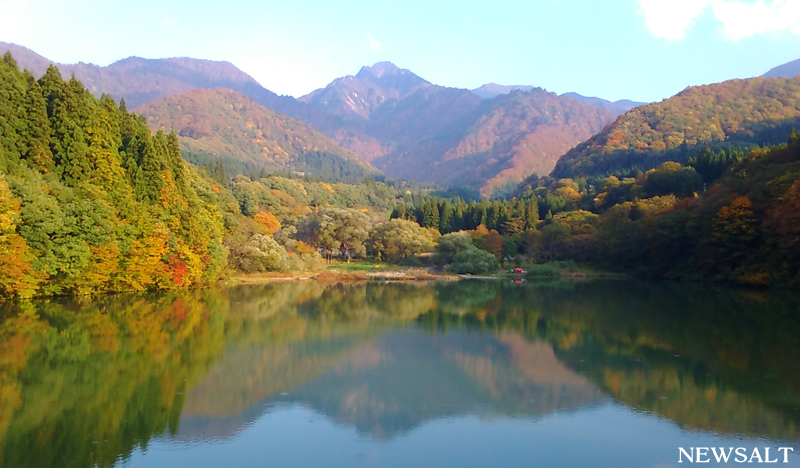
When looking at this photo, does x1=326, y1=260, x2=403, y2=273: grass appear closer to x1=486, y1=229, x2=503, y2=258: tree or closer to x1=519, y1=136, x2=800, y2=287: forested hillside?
x1=486, y1=229, x2=503, y2=258: tree

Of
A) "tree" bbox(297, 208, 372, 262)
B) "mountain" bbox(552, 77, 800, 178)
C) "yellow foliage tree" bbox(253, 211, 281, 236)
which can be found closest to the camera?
"tree" bbox(297, 208, 372, 262)

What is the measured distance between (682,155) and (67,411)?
110 m

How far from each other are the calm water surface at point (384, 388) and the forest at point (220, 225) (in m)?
3.65

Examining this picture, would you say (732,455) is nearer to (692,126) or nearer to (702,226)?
(702,226)

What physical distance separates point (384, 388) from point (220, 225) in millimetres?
30322

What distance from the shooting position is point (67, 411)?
11320mm

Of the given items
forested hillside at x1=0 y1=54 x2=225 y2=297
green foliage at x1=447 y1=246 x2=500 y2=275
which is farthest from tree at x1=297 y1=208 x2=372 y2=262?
forested hillside at x1=0 y1=54 x2=225 y2=297

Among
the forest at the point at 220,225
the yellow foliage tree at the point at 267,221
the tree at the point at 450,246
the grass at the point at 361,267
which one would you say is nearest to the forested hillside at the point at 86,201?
the forest at the point at 220,225

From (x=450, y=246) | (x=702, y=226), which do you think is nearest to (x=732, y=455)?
(x=702, y=226)

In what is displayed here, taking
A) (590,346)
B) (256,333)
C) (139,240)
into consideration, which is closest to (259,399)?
(256,333)

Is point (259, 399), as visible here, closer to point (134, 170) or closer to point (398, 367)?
point (398, 367)

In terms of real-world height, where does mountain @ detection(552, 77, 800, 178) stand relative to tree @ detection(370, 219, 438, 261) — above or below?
above

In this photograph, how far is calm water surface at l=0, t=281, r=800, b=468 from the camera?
9781mm

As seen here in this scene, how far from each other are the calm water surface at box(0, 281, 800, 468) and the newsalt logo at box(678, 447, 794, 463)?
17 centimetres
